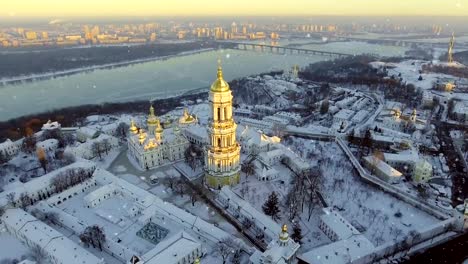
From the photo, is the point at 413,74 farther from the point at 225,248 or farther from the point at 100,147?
the point at 225,248

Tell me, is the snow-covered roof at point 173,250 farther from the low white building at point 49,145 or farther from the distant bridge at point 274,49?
the distant bridge at point 274,49

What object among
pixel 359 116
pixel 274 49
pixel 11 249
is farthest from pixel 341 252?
pixel 274 49

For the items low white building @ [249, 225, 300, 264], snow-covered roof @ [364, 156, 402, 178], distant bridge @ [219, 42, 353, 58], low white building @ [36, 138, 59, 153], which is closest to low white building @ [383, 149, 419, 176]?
snow-covered roof @ [364, 156, 402, 178]

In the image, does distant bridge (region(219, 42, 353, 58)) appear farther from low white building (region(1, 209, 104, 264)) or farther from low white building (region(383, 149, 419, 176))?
low white building (region(1, 209, 104, 264))

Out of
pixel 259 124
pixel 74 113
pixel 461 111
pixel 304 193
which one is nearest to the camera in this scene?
pixel 304 193

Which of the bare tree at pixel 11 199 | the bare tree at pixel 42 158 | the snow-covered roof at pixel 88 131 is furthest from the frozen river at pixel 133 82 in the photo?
the bare tree at pixel 11 199

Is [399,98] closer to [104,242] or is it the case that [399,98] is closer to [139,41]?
[104,242]
